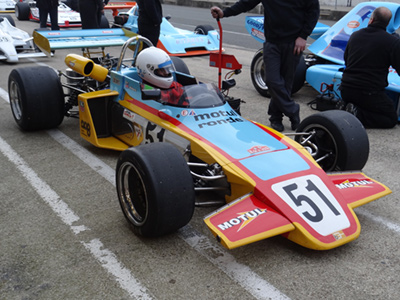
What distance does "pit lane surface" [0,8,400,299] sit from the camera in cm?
297

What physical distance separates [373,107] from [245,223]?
11.9ft

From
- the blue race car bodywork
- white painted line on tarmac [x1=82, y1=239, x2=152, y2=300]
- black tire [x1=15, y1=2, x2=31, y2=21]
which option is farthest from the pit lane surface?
black tire [x1=15, y1=2, x2=31, y2=21]

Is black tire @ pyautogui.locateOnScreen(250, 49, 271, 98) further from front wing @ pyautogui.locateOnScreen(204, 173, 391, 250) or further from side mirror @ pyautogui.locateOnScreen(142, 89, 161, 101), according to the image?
front wing @ pyautogui.locateOnScreen(204, 173, 391, 250)

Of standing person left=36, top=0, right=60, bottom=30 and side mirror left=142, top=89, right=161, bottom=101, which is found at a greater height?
standing person left=36, top=0, right=60, bottom=30

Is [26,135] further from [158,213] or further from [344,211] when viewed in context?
[344,211]

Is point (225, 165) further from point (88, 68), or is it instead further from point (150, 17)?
point (150, 17)

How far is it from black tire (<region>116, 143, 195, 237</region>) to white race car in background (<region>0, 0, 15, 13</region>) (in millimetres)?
17060

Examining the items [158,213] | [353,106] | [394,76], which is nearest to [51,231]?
[158,213]

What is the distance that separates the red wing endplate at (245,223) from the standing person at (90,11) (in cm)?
724

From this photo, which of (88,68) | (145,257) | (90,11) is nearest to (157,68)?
(88,68)

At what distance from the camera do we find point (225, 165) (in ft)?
12.0

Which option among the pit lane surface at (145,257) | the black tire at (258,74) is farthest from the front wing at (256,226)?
the black tire at (258,74)

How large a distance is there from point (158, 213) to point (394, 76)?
4.59 m

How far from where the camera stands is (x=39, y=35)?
6.48m
